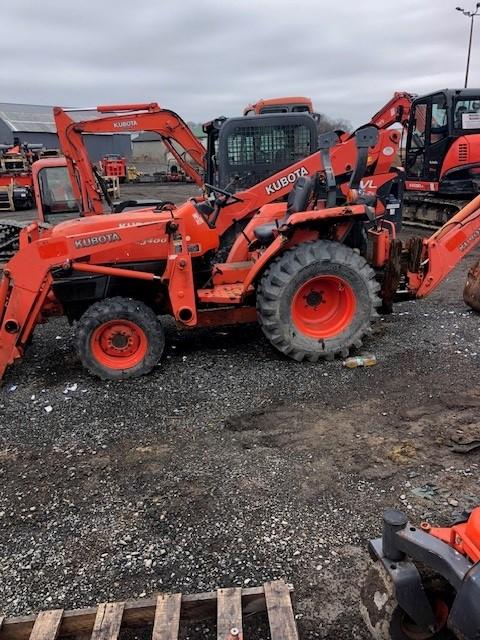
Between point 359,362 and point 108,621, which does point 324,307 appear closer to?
point 359,362

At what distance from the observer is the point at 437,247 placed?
17.4ft

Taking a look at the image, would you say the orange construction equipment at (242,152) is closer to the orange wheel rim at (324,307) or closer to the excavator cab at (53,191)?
the orange wheel rim at (324,307)

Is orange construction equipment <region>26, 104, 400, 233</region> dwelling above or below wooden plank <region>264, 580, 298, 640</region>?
above

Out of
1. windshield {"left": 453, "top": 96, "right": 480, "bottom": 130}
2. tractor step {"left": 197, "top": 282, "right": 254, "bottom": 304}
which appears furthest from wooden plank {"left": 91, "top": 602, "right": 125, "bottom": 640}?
windshield {"left": 453, "top": 96, "right": 480, "bottom": 130}

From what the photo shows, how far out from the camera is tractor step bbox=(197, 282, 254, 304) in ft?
16.4

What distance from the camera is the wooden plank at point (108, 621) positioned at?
2172 mm

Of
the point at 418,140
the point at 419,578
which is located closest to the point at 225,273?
the point at 419,578

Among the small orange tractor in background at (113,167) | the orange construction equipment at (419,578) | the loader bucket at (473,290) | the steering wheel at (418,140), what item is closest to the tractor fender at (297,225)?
the loader bucket at (473,290)

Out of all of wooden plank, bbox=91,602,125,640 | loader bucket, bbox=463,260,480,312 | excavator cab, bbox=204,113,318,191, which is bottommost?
wooden plank, bbox=91,602,125,640

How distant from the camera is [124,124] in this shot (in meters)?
6.61

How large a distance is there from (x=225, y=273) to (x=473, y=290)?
291 cm

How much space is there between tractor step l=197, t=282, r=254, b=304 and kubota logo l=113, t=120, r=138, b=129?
268cm

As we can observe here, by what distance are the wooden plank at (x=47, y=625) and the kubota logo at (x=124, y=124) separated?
219 inches

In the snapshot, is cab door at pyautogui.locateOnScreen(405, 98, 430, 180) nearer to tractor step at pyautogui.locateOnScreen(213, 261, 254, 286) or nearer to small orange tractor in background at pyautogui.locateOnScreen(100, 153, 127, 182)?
tractor step at pyautogui.locateOnScreen(213, 261, 254, 286)
